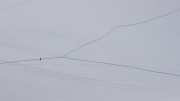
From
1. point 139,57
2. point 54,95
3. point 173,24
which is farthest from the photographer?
point 173,24

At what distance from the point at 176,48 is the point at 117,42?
0.54 ft

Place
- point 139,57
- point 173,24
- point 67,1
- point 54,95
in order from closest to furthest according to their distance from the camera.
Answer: point 54,95 → point 139,57 → point 173,24 → point 67,1

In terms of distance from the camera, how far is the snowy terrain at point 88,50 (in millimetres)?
663

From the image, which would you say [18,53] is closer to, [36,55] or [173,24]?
[36,55]

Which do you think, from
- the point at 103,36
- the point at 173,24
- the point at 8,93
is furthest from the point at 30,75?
the point at 173,24

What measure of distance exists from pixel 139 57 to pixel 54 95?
0.26 metres

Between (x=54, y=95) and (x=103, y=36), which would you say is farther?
(x=103, y=36)

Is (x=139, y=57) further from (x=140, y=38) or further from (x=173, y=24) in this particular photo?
(x=173, y=24)

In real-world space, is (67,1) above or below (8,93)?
above

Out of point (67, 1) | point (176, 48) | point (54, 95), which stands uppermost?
point (67, 1)

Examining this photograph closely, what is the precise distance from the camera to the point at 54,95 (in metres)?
0.65

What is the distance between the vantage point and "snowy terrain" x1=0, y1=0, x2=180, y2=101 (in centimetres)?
66

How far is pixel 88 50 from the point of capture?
0.79 metres

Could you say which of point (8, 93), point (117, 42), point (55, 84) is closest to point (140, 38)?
point (117, 42)
